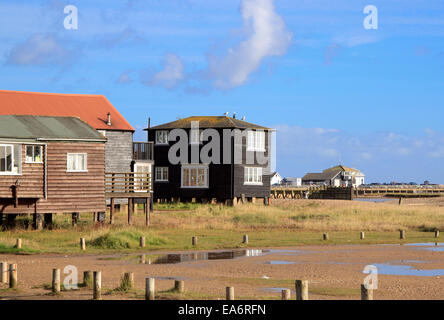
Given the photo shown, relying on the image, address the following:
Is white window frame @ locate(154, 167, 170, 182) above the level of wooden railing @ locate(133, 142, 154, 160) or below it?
below

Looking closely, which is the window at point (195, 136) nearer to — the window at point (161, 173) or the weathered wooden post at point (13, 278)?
the window at point (161, 173)

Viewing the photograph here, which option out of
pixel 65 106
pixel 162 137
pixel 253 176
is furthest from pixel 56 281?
pixel 162 137

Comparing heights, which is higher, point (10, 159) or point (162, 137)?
point (162, 137)

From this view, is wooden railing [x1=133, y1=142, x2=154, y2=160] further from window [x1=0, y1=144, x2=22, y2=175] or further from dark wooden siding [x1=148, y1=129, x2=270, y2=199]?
window [x1=0, y1=144, x2=22, y2=175]

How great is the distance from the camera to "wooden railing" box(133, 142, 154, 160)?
6028 cm

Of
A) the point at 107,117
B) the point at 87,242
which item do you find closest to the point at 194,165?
the point at 107,117

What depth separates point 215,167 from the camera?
71250 mm

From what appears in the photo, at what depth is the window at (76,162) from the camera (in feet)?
143

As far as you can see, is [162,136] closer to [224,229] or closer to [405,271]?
[224,229]

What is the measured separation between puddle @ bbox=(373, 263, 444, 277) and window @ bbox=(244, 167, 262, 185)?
137ft

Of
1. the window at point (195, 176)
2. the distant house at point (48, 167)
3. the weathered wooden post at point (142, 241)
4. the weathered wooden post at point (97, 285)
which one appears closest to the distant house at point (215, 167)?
the window at point (195, 176)

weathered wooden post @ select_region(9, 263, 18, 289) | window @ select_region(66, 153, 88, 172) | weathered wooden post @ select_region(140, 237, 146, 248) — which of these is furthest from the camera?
window @ select_region(66, 153, 88, 172)

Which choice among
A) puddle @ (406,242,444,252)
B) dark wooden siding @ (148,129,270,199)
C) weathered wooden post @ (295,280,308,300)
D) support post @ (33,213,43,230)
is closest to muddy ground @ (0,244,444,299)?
puddle @ (406,242,444,252)

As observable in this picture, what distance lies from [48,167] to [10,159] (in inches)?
96.6
